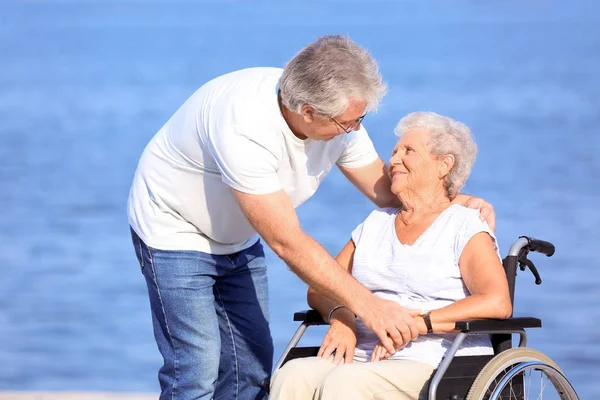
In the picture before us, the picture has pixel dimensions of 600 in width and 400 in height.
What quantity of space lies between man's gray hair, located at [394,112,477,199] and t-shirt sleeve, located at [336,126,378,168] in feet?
0.45

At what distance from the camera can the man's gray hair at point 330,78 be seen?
2.52 m

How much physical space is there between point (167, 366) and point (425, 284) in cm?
74

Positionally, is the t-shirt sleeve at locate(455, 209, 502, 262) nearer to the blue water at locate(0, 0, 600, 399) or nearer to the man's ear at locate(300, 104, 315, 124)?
the man's ear at locate(300, 104, 315, 124)

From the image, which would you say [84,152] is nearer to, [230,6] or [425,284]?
[230,6]

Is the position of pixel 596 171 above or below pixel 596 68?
below

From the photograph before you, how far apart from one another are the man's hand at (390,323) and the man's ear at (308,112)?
0.48 m

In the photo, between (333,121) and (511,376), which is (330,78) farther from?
(511,376)

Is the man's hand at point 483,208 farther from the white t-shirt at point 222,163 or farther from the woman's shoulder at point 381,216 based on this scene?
the white t-shirt at point 222,163

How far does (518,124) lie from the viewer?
1105cm

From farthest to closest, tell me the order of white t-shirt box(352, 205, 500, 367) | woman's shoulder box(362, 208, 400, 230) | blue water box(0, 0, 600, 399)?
blue water box(0, 0, 600, 399), woman's shoulder box(362, 208, 400, 230), white t-shirt box(352, 205, 500, 367)

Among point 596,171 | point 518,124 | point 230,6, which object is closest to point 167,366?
point 596,171

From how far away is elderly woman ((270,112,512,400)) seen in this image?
2635mm

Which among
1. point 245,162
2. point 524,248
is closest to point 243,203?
point 245,162

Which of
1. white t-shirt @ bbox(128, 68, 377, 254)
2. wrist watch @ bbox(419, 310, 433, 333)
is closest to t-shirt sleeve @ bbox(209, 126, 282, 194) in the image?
white t-shirt @ bbox(128, 68, 377, 254)
